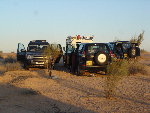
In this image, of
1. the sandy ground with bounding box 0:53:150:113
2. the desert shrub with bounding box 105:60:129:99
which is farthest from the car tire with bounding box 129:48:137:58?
the desert shrub with bounding box 105:60:129:99

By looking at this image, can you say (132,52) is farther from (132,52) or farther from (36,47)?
(36,47)

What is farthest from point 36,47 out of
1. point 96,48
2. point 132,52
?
point 132,52

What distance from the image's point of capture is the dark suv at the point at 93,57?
45.7 ft

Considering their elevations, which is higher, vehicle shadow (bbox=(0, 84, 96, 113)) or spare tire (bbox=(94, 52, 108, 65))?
spare tire (bbox=(94, 52, 108, 65))

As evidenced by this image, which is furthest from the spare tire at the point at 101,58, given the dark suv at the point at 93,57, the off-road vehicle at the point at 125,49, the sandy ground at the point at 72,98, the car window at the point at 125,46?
the car window at the point at 125,46

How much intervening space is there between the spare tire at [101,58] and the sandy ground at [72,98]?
5.36 feet

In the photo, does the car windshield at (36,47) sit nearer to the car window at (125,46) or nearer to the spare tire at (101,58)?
the car window at (125,46)

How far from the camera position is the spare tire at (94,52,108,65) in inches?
545

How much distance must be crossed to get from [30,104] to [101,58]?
6.33 meters

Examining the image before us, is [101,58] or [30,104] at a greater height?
[101,58]

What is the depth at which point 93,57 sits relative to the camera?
46.2 ft

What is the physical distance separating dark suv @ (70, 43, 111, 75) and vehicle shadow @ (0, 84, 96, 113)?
184 inches

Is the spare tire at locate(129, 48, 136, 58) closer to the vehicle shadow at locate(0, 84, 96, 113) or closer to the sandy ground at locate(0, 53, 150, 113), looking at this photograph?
the sandy ground at locate(0, 53, 150, 113)

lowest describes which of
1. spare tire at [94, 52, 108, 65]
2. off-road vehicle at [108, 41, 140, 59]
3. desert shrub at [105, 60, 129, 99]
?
desert shrub at [105, 60, 129, 99]
